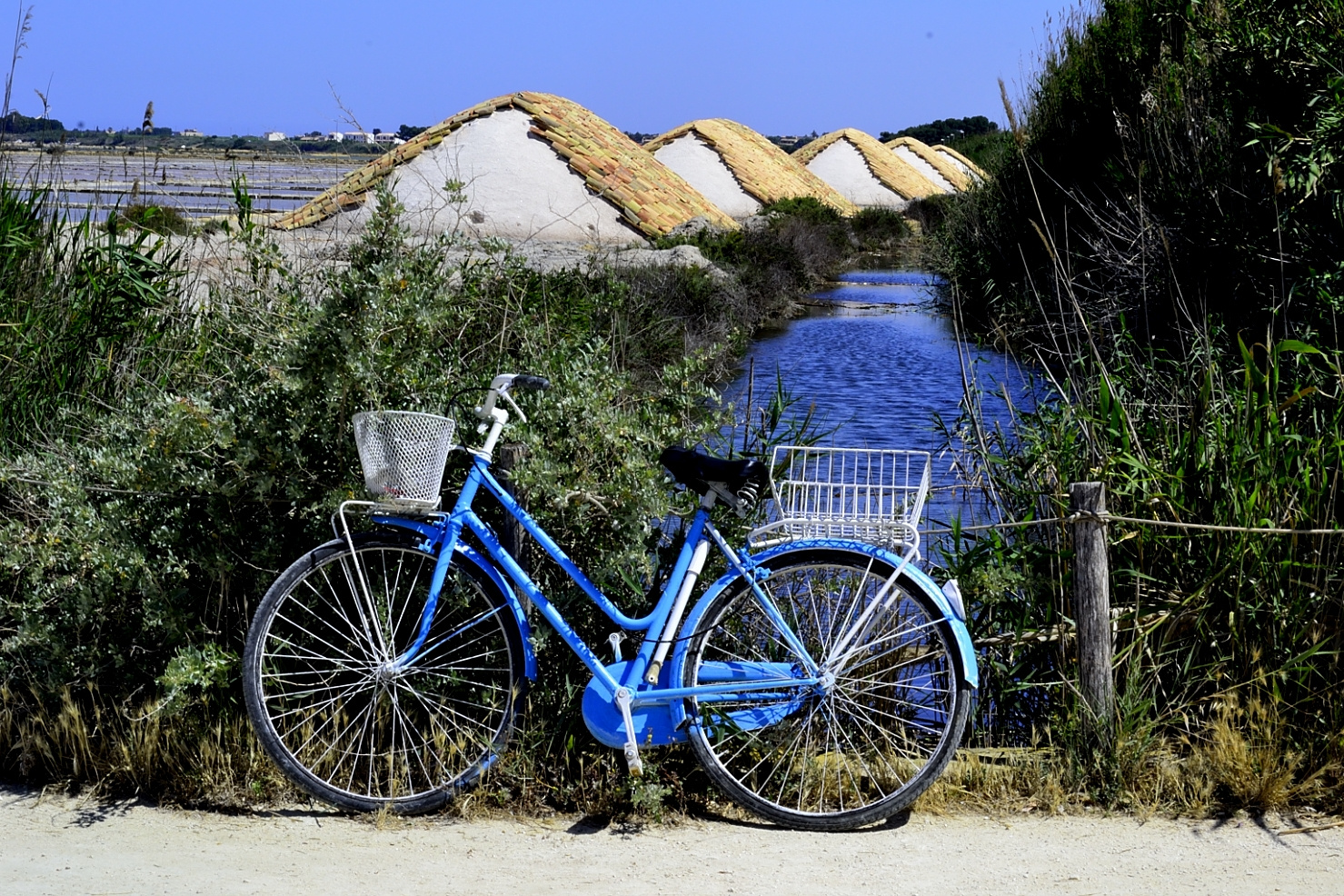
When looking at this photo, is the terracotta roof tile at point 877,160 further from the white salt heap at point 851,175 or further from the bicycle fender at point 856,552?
the bicycle fender at point 856,552

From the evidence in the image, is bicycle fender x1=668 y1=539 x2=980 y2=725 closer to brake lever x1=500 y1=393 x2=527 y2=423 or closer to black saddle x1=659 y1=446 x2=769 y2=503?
black saddle x1=659 y1=446 x2=769 y2=503

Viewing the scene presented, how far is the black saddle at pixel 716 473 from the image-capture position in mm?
3662

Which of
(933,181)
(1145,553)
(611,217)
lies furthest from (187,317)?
(933,181)

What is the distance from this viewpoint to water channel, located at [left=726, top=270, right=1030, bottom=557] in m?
8.46

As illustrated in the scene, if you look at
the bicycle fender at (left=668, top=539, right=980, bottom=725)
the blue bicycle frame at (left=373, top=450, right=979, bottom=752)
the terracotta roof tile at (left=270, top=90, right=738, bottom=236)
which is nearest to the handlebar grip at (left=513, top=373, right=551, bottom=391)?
the blue bicycle frame at (left=373, top=450, right=979, bottom=752)

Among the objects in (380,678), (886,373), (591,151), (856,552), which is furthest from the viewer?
(591,151)

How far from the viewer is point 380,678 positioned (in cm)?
396

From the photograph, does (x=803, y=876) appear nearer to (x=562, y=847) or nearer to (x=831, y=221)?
(x=562, y=847)

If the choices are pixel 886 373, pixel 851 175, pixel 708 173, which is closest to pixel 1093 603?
pixel 886 373

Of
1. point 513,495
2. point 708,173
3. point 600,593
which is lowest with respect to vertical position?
point 600,593

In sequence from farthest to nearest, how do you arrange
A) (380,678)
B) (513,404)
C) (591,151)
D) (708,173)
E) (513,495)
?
(708,173) < (591,151) < (513,495) < (380,678) < (513,404)

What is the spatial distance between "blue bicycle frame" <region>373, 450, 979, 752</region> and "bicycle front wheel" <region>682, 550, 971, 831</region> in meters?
0.01

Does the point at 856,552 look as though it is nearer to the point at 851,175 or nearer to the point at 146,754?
the point at 146,754

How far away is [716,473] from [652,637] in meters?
0.51
